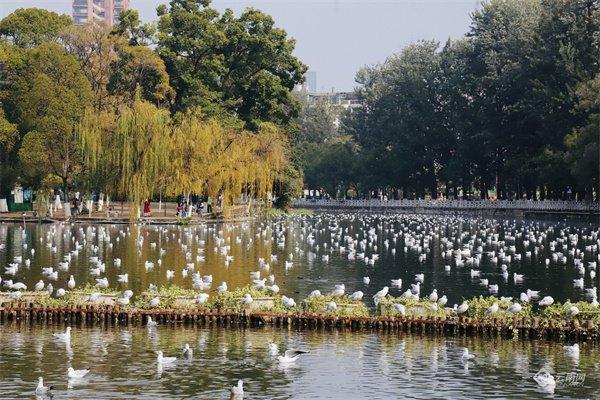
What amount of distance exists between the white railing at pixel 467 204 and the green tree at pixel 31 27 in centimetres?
4416

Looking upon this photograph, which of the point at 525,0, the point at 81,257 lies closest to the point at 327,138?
the point at 525,0

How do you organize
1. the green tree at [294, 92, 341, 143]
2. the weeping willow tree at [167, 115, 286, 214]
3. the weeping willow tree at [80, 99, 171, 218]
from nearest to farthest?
1. the weeping willow tree at [80, 99, 171, 218]
2. the weeping willow tree at [167, 115, 286, 214]
3. the green tree at [294, 92, 341, 143]

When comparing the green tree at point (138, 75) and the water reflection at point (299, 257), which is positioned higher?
the green tree at point (138, 75)

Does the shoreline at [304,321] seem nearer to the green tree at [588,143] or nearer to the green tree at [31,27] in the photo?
the green tree at [588,143]

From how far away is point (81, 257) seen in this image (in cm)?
5444

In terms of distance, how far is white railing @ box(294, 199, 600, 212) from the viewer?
106125mm

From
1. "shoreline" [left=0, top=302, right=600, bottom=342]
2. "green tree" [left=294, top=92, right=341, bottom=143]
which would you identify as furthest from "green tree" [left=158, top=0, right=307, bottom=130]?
"green tree" [left=294, top=92, right=341, bottom=143]

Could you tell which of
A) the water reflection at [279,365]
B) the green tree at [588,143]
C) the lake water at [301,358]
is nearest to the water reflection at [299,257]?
the lake water at [301,358]

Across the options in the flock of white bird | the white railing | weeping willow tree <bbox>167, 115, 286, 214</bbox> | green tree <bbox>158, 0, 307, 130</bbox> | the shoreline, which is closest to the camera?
the flock of white bird

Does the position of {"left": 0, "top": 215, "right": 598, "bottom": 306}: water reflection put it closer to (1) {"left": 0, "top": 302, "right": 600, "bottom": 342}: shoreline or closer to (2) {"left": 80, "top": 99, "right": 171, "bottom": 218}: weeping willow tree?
(2) {"left": 80, "top": 99, "right": 171, "bottom": 218}: weeping willow tree

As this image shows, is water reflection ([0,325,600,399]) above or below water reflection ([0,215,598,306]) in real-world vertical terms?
below

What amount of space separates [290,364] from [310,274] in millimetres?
21661

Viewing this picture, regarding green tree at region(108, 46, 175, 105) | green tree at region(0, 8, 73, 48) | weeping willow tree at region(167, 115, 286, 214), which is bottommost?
weeping willow tree at region(167, 115, 286, 214)

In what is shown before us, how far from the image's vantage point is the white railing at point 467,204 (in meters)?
106
